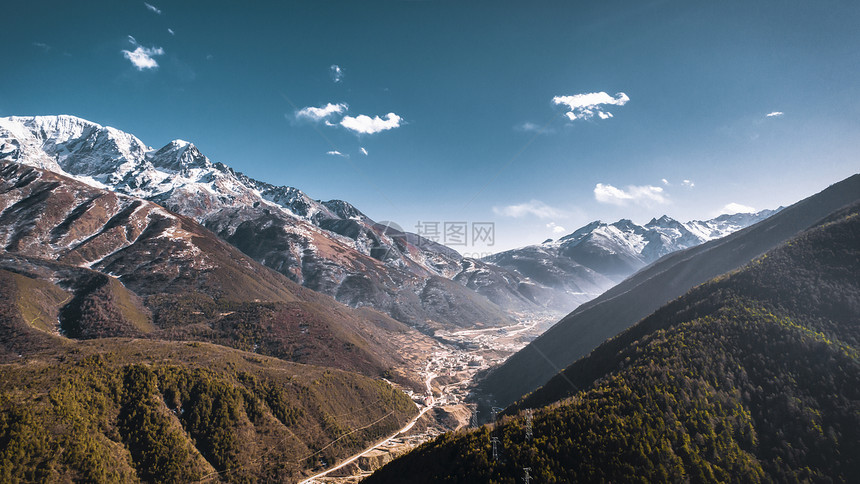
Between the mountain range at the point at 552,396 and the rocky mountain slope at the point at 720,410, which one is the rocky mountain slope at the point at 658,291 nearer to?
the mountain range at the point at 552,396

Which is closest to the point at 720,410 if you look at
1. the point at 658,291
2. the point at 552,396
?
the point at 552,396

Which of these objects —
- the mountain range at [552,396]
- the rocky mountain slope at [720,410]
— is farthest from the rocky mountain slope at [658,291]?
the rocky mountain slope at [720,410]

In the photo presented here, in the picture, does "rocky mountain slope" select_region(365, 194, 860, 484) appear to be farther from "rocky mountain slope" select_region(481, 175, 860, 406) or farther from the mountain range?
"rocky mountain slope" select_region(481, 175, 860, 406)

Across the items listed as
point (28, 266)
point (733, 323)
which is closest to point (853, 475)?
point (733, 323)

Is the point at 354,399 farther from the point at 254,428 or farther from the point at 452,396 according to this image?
the point at 452,396

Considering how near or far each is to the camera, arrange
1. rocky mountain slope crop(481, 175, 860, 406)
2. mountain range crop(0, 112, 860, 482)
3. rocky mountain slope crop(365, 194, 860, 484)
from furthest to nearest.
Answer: rocky mountain slope crop(481, 175, 860, 406), mountain range crop(0, 112, 860, 482), rocky mountain slope crop(365, 194, 860, 484)

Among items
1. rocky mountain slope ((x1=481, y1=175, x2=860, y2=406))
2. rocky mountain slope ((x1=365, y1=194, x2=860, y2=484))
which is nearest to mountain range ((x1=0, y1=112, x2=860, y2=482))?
rocky mountain slope ((x1=365, y1=194, x2=860, y2=484))

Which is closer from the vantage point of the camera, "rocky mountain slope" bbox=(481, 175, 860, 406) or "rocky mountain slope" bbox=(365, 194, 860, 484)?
"rocky mountain slope" bbox=(365, 194, 860, 484)
